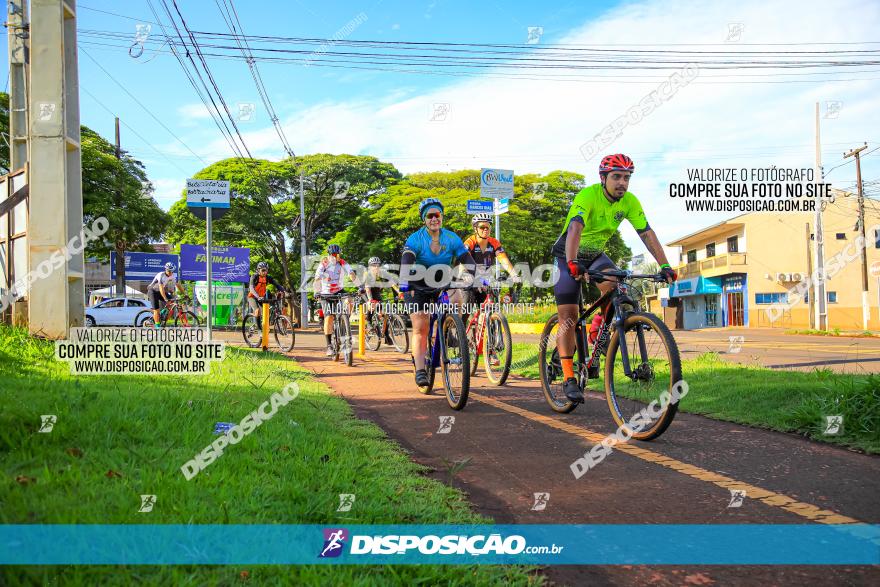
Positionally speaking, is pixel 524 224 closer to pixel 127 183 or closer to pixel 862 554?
pixel 127 183

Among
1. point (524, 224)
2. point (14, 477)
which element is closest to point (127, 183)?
point (524, 224)

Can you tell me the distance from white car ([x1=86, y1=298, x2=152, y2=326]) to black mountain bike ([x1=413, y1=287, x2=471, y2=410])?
23.6 m

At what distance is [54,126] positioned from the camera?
7844mm

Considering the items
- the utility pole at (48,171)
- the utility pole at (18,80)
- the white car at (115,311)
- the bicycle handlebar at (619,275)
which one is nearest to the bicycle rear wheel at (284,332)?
the utility pole at (48,171)

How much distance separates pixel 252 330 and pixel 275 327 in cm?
46

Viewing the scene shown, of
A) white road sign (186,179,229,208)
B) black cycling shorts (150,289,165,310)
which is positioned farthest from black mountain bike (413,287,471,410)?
black cycling shorts (150,289,165,310)

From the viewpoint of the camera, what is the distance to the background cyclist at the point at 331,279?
1080cm

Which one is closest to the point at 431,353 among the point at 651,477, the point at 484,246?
the point at 484,246

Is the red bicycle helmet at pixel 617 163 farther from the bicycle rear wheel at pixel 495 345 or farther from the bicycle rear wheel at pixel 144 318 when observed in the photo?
the bicycle rear wheel at pixel 144 318

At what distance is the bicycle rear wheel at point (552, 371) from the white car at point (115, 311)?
2461cm

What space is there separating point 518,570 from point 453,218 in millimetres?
36444

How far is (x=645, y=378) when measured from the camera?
173 inches

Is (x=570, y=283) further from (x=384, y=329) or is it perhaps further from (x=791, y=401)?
(x=384, y=329)

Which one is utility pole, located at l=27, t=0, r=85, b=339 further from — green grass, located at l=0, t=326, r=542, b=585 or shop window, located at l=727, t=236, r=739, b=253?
shop window, located at l=727, t=236, r=739, b=253
